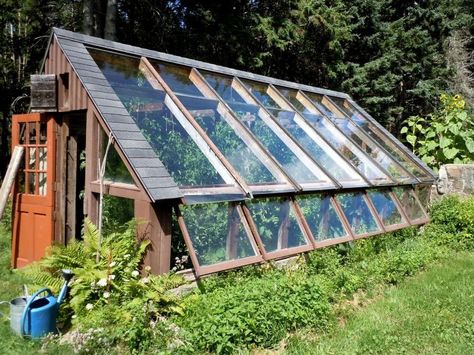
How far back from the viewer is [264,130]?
609 cm

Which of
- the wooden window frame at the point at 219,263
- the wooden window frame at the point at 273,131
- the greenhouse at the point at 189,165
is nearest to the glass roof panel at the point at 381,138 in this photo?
the greenhouse at the point at 189,165

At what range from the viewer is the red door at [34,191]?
5.20 meters

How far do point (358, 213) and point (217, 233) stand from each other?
2.81m

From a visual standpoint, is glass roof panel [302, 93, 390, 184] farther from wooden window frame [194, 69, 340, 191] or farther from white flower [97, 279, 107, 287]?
white flower [97, 279, 107, 287]

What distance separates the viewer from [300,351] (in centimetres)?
344

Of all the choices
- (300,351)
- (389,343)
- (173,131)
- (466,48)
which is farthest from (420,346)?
(466,48)

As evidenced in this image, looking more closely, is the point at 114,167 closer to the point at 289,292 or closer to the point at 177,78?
the point at 177,78

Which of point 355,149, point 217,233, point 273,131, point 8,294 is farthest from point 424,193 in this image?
point 8,294

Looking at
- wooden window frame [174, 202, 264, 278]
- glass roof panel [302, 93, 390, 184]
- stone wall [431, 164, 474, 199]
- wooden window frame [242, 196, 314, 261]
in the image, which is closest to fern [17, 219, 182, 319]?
wooden window frame [174, 202, 264, 278]

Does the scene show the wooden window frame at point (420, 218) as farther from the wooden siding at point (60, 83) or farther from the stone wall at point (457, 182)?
the wooden siding at point (60, 83)

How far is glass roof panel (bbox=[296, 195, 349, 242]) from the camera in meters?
5.22

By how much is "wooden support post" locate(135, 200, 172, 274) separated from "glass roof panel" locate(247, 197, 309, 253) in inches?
39.6

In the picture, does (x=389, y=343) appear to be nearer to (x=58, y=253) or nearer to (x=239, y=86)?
(x=58, y=253)

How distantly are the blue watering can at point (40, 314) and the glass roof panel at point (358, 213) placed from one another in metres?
3.76
